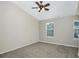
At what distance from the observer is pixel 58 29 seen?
8016 mm

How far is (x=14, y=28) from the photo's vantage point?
21.3 ft

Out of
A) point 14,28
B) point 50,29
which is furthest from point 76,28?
point 14,28

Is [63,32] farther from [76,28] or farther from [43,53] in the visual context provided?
[43,53]

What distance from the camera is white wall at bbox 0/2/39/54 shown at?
576 cm

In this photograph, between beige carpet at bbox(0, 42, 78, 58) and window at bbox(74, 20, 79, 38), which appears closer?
beige carpet at bbox(0, 42, 78, 58)

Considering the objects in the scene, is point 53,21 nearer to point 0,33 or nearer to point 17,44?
A: point 17,44

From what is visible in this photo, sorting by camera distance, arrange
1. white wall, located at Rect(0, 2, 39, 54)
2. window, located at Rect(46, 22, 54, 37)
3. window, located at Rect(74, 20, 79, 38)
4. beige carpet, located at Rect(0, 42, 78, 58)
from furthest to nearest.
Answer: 1. window, located at Rect(46, 22, 54, 37)
2. window, located at Rect(74, 20, 79, 38)
3. white wall, located at Rect(0, 2, 39, 54)
4. beige carpet, located at Rect(0, 42, 78, 58)

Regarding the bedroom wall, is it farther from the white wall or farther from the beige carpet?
the white wall

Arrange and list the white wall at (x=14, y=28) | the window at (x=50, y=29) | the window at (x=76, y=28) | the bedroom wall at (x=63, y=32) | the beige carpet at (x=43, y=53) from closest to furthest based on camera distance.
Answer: the beige carpet at (x=43, y=53) → the white wall at (x=14, y=28) → the window at (x=76, y=28) → the bedroom wall at (x=63, y=32) → the window at (x=50, y=29)

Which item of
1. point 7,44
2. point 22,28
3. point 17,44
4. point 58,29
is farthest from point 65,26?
point 7,44

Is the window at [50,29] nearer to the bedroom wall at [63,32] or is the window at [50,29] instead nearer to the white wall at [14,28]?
the bedroom wall at [63,32]

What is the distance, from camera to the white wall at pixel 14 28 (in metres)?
5.76

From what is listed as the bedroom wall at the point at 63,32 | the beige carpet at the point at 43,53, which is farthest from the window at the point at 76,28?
the beige carpet at the point at 43,53

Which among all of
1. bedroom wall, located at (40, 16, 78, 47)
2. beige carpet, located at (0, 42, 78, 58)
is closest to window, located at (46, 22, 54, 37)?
bedroom wall, located at (40, 16, 78, 47)
